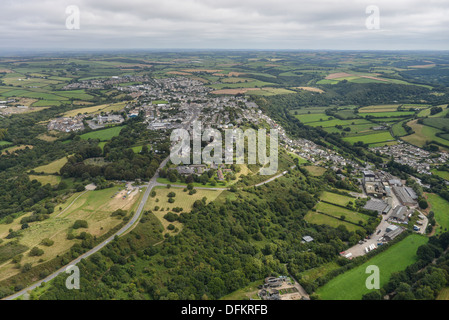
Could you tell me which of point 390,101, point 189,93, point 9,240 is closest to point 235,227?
point 9,240

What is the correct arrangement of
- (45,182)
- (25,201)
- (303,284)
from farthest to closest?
(45,182), (25,201), (303,284)

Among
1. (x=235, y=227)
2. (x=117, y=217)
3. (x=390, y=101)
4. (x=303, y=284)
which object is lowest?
(x=303, y=284)

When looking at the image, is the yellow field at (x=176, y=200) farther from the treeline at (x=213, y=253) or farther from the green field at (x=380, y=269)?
the green field at (x=380, y=269)

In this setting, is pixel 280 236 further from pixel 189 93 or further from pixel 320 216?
pixel 189 93

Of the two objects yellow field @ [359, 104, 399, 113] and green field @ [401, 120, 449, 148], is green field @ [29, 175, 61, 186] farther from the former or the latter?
yellow field @ [359, 104, 399, 113]

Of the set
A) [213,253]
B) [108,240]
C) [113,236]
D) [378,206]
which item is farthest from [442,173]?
[108,240]
